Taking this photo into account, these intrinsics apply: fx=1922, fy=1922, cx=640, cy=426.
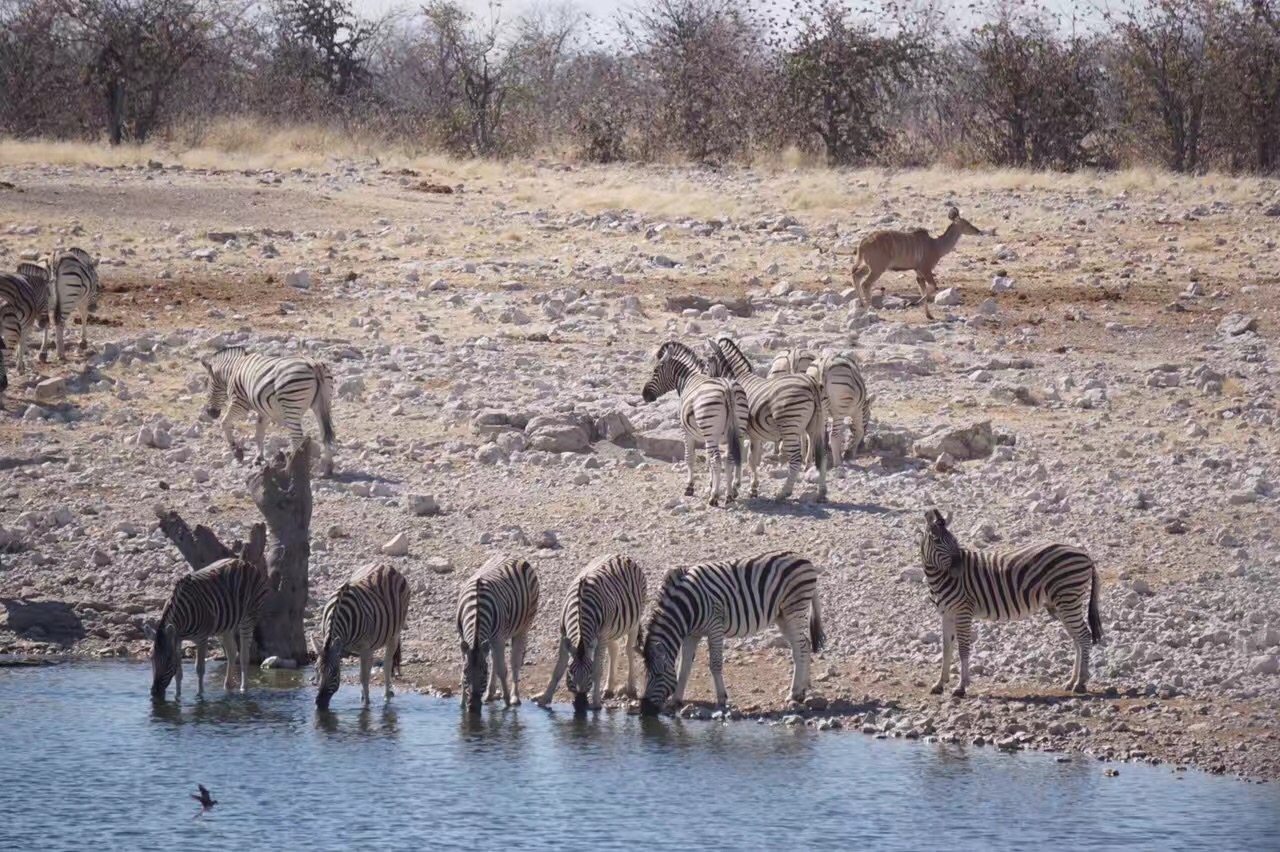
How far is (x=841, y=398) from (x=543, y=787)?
6345 millimetres

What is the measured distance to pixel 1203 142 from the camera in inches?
1304

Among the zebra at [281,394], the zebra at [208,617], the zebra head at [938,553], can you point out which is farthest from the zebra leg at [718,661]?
the zebra at [281,394]

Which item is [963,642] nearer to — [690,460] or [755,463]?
[755,463]

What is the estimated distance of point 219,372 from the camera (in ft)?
54.0

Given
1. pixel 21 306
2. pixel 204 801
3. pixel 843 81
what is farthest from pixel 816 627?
pixel 843 81

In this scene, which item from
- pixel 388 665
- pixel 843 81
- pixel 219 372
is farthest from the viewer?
pixel 843 81

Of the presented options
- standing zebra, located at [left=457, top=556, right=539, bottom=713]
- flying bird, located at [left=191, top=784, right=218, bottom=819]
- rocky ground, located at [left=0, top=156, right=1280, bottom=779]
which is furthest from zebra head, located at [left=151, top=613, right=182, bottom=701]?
flying bird, located at [left=191, top=784, right=218, bottom=819]

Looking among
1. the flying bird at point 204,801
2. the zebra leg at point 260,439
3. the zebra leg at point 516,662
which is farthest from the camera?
the zebra leg at point 260,439

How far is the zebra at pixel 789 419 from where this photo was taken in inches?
582

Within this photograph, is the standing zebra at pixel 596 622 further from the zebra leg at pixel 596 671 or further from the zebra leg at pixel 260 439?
the zebra leg at pixel 260 439

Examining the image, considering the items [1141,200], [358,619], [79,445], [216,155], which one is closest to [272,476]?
[358,619]

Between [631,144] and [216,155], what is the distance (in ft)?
27.1

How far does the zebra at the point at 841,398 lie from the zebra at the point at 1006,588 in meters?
3.83

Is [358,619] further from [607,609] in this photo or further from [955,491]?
[955,491]
